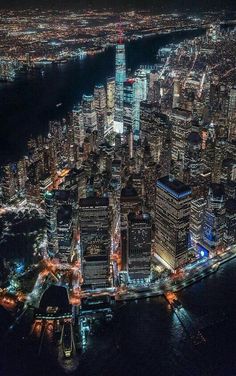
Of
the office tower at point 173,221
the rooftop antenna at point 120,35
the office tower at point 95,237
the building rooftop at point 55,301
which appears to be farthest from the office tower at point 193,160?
the rooftop antenna at point 120,35

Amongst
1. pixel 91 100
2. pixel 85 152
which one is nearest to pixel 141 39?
pixel 91 100

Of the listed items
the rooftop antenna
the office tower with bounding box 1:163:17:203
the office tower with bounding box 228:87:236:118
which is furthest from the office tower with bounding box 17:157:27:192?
the office tower with bounding box 228:87:236:118

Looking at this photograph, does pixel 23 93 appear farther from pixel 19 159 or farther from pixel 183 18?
pixel 183 18

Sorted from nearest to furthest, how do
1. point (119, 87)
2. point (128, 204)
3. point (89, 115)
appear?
point (128, 204), point (89, 115), point (119, 87)

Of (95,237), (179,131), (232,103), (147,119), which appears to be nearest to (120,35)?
(147,119)

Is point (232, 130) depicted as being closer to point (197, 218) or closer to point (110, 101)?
point (110, 101)

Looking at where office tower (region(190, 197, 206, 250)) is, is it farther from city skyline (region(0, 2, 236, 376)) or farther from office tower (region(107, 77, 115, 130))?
→ office tower (region(107, 77, 115, 130))
